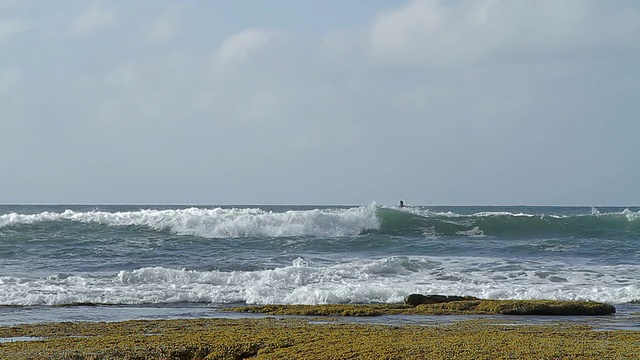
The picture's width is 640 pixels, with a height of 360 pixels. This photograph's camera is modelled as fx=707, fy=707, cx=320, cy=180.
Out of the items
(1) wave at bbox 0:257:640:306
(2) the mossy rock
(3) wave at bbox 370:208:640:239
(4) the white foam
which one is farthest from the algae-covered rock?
(3) wave at bbox 370:208:640:239

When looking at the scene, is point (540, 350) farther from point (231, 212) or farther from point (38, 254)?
point (231, 212)

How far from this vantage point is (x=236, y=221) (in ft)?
92.1

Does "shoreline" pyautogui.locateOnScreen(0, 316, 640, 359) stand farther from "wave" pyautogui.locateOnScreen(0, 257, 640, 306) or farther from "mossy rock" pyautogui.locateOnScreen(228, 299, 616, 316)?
"wave" pyautogui.locateOnScreen(0, 257, 640, 306)

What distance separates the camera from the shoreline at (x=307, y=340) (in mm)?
6484

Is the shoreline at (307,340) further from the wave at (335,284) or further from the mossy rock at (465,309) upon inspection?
the wave at (335,284)

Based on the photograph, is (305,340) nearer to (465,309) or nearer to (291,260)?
(465,309)

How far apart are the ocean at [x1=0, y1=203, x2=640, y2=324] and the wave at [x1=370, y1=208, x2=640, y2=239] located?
68 mm

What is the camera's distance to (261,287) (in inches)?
576

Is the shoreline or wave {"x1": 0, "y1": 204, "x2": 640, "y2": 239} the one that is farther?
wave {"x1": 0, "y1": 204, "x2": 640, "y2": 239}

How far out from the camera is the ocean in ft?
44.6

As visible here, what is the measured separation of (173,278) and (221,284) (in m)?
1.12

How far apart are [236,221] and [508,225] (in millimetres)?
11367

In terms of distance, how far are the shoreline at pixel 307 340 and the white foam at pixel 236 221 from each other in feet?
58.5

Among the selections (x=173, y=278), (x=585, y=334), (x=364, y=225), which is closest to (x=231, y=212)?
(x=364, y=225)
